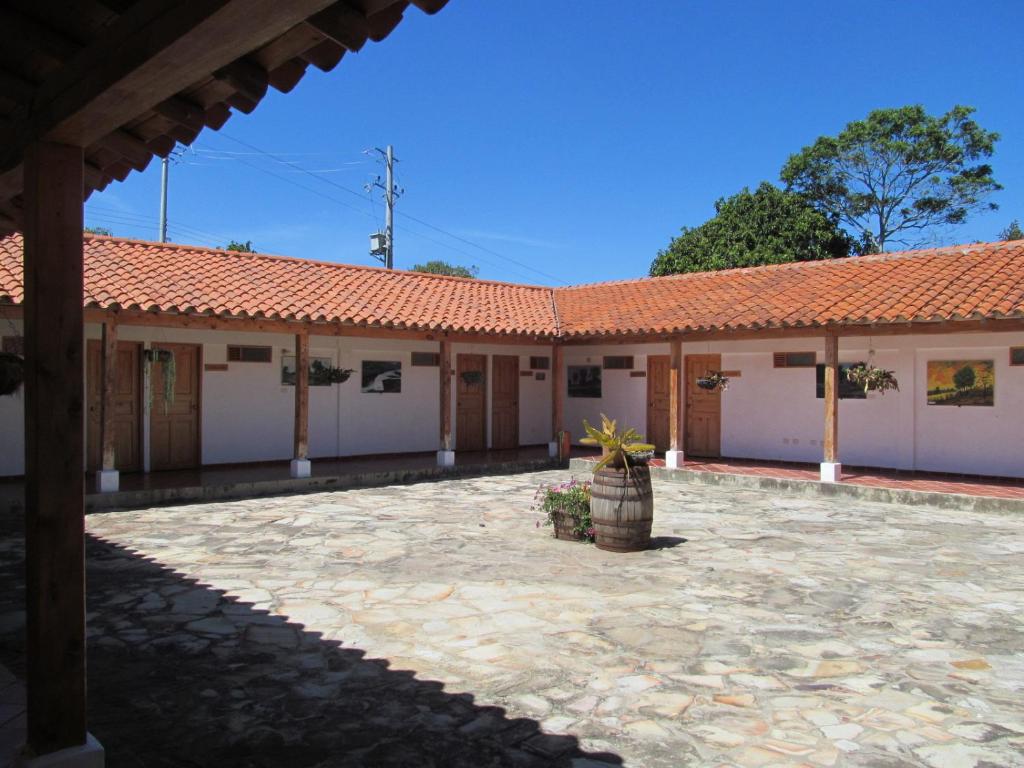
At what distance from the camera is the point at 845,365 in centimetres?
1358

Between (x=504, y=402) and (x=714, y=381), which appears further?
(x=504, y=402)

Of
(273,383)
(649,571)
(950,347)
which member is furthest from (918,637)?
(273,383)

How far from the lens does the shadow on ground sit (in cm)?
357

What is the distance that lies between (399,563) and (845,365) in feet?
31.3

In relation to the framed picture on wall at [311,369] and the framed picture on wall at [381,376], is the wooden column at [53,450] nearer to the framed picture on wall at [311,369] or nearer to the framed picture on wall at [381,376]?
the framed picture on wall at [311,369]

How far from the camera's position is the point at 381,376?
15297 mm

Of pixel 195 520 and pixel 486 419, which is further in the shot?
pixel 486 419

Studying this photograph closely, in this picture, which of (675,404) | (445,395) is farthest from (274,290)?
(675,404)

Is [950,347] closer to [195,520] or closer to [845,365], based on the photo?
[845,365]

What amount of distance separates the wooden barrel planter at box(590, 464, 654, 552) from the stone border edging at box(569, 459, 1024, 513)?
5.10 meters

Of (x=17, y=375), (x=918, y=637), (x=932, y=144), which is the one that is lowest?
(x=918, y=637)

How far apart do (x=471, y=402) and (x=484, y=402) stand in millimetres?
332

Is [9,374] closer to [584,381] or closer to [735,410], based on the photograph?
[735,410]

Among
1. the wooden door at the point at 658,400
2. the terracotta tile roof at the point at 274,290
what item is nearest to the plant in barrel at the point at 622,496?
the terracotta tile roof at the point at 274,290
